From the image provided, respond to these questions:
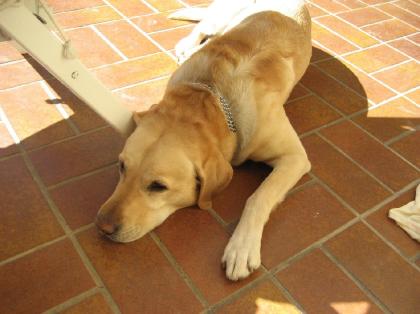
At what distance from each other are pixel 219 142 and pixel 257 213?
0.43 metres

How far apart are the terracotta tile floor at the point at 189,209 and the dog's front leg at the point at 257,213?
0.07m

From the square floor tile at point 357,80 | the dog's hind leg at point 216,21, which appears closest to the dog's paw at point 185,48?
the dog's hind leg at point 216,21

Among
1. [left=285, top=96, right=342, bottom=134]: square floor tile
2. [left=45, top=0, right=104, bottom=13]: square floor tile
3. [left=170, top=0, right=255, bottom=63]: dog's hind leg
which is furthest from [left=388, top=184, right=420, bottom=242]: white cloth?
[left=45, top=0, right=104, bottom=13]: square floor tile

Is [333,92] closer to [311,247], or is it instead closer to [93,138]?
[311,247]

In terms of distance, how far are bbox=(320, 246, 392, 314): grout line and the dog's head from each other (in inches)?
28.7

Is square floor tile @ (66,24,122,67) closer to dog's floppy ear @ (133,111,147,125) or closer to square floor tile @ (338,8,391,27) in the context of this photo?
dog's floppy ear @ (133,111,147,125)

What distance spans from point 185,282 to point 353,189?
125 centimetres

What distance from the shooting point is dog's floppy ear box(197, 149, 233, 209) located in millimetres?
1957

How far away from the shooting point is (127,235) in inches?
75.1

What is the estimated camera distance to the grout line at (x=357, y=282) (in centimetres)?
196

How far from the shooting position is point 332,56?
379cm

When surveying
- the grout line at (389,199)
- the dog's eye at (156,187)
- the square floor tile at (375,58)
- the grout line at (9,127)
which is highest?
the dog's eye at (156,187)

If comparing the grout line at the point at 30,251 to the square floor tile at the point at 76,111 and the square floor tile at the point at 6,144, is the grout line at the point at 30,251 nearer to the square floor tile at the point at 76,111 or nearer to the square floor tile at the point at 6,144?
the square floor tile at the point at 6,144

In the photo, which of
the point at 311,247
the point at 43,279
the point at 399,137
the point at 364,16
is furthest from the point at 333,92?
the point at 43,279
